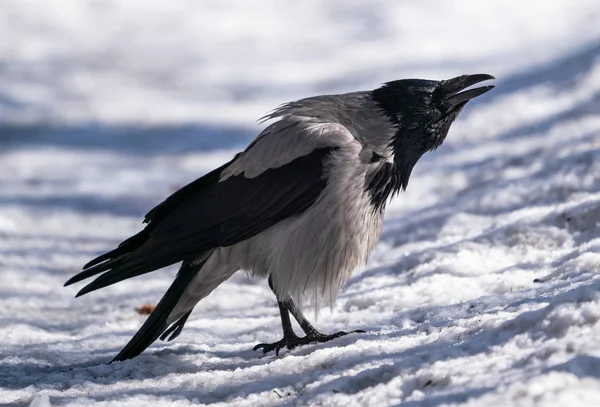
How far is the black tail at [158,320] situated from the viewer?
4.78 m

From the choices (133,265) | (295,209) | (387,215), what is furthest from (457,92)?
(387,215)

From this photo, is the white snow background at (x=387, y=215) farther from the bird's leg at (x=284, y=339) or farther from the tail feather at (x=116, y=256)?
the tail feather at (x=116, y=256)

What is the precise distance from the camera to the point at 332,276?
468cm

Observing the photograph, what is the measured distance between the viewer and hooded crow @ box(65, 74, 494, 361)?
15.2ft

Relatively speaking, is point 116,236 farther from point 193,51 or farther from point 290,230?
point 193,51

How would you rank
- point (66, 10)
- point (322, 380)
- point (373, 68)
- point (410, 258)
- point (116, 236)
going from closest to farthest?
point (322, 380), point (410, 258), point (116, 236), point (373, 68), point (66, 10)

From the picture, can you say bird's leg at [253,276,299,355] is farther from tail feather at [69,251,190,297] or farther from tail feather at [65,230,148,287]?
tail feather at [65,230,148,287]

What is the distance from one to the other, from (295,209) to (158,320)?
0.87m

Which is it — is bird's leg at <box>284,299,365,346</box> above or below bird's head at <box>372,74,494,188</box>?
below

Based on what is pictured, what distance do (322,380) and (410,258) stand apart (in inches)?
104

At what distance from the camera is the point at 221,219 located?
15.8 ft

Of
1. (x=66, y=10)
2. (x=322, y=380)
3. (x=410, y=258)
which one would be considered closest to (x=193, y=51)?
(x=66, y=10)

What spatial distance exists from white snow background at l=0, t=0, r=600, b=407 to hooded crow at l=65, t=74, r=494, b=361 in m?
0.36

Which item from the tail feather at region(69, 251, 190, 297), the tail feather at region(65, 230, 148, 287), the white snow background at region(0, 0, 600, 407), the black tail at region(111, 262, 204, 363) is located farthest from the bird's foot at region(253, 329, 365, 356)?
the tail feather at region(65, 230, 148, 287)
